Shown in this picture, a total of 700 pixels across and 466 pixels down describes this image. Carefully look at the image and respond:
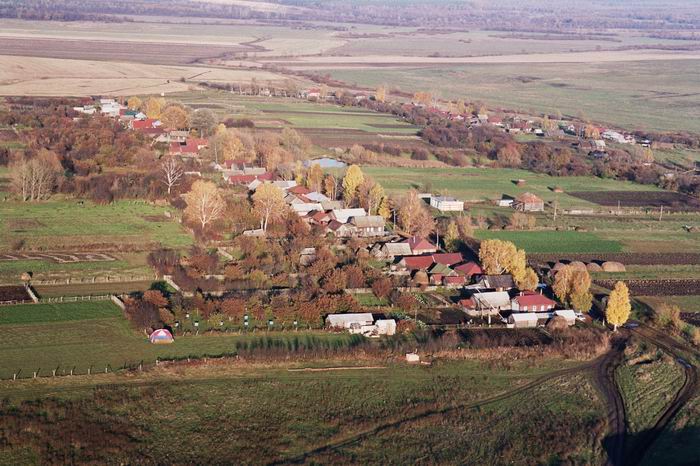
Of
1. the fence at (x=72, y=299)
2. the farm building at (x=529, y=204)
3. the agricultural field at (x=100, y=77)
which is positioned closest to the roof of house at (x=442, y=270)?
the fence at (x=72, y=299)

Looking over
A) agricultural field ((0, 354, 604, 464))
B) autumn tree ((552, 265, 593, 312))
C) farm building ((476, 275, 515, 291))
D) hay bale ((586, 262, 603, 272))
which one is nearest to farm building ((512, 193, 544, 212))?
hay bale ((586, 262, 603, 272))

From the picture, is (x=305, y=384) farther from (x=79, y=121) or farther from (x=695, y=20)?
(x=695, y=20)

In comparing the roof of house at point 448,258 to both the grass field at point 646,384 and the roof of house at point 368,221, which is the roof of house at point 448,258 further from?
the grass field at point 646,384

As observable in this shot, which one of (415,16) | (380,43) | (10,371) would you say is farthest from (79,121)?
(415,16)

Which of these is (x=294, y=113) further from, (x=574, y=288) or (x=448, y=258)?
(x=574, y=288)

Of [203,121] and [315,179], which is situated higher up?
[203,121]

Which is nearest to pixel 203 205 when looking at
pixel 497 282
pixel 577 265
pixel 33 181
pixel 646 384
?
pixel 33 181
